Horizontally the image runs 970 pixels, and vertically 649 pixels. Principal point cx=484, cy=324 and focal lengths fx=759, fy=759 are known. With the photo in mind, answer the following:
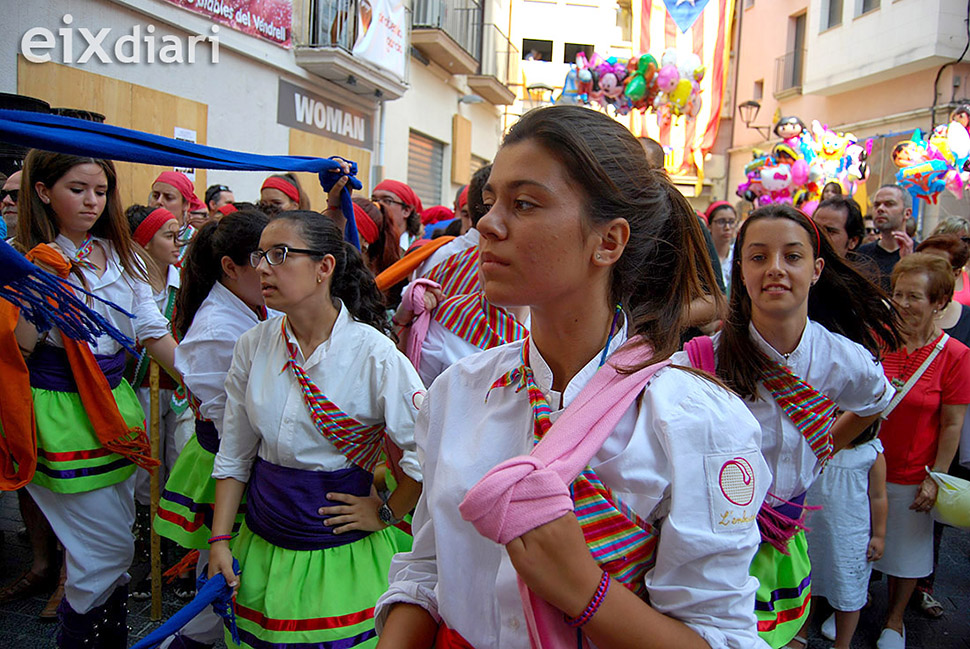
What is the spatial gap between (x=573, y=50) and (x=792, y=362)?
27306 mm

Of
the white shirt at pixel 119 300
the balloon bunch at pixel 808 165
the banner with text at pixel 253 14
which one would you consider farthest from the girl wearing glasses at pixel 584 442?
the balloon bunch at pixel 808 165

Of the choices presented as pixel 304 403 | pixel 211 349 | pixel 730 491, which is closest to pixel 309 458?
pixel 304 403

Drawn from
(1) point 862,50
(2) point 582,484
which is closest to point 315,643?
(2) point 582,484

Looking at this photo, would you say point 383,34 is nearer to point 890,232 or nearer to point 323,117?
point 323,117

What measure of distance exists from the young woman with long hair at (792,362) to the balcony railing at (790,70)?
67.2 ft

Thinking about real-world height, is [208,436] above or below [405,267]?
below

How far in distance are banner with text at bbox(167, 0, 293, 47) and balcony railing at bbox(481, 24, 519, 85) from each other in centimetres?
889

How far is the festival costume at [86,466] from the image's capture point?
2791 millimetres

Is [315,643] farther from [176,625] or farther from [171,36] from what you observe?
[171,36]

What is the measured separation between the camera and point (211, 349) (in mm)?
2779

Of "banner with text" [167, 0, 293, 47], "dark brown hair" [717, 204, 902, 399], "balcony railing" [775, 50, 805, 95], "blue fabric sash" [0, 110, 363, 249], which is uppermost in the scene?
"balcony railing" [775, 50, 805, 95]

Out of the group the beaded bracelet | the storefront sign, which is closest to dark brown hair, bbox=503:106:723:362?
→ the beaded bracelet

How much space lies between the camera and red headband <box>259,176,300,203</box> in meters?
4.40

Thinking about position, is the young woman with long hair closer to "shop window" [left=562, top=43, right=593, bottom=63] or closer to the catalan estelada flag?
the catalan estelada flag
